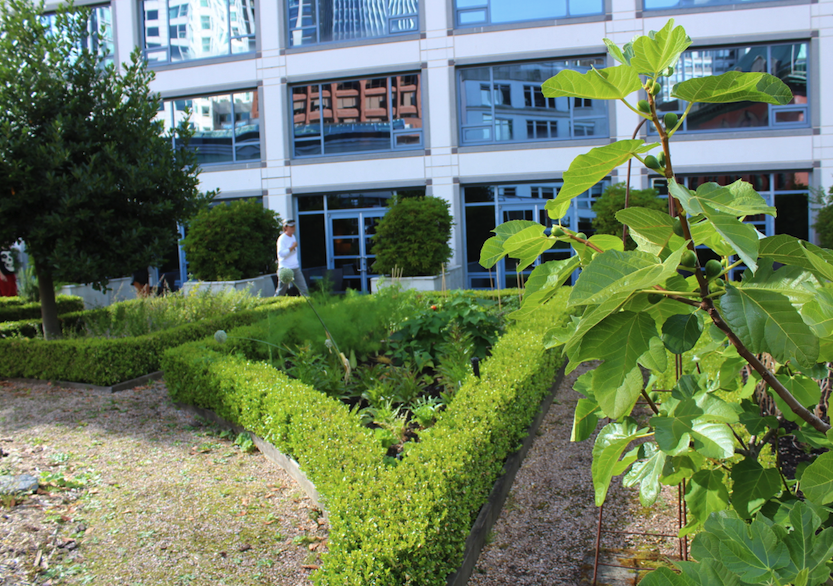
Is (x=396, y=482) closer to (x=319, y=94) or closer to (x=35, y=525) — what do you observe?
(x=35, y=525)

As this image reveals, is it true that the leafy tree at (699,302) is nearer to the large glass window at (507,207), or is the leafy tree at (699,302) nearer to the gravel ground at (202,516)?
the gravel ground at (202,516)

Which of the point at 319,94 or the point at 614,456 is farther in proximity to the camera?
the point at 319,94

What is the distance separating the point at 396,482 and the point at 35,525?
2065 mm

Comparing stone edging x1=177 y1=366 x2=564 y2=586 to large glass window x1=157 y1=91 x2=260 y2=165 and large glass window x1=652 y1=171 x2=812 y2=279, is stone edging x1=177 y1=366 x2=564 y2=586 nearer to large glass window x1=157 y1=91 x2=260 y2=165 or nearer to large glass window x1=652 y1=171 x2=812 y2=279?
large glass window x1=652 y1=171 x2=812 y2=279

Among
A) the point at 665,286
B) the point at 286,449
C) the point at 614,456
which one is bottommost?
the point at 286,449

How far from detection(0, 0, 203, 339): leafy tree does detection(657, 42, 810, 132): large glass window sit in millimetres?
12431

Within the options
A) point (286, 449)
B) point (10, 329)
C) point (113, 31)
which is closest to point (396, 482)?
point (286, 449)

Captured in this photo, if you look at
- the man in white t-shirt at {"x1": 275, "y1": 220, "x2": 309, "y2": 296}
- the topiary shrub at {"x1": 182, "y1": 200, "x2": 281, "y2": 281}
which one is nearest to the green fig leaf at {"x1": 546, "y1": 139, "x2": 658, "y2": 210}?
the man in white t-shirt at {"x1": 275, "y1": 220, "x2": 309, "y2": 296}

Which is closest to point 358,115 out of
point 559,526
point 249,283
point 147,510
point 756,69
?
point 249,283

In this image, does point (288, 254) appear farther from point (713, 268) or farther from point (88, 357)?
point (713, 268)

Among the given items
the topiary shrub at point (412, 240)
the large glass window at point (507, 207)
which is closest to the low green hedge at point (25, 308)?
the topiary shrub at point (412, 240)

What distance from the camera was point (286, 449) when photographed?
12.9 ft

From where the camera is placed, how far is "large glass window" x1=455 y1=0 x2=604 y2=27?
1533cm

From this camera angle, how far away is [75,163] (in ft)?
22.4
